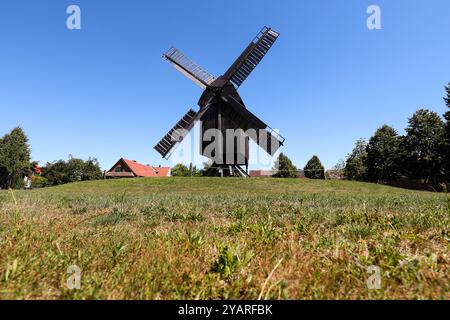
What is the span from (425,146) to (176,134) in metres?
49.8

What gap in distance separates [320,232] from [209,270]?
1.82 m

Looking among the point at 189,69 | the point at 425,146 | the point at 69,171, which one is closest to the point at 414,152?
the point at 425,146

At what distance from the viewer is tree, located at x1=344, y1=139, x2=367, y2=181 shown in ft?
220

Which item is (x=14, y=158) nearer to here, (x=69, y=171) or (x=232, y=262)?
(x=69, y=171)

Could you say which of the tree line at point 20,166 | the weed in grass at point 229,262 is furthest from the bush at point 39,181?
the weed in grass at point 229,262

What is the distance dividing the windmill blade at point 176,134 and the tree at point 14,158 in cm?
4377

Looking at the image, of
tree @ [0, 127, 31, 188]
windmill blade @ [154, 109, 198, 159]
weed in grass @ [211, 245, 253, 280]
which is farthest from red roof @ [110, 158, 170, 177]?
weed in grass @ [211, 245, 253, 280]

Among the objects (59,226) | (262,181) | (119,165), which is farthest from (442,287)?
(119,165)

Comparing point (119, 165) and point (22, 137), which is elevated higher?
point (22, 137)

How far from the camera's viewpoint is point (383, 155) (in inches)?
2361

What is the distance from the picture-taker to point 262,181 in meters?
25.2

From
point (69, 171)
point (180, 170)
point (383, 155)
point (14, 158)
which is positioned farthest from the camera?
point (180, 170)
